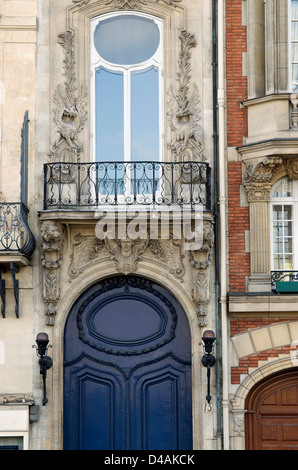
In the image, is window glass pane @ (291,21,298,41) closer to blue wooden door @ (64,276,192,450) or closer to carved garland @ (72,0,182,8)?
carved garland @ (72,0,182,8)

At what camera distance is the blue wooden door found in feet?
56.1

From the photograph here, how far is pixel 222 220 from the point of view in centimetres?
1722

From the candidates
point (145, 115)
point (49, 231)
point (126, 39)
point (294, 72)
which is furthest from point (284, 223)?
point (126, 39)

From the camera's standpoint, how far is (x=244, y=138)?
57.7ft

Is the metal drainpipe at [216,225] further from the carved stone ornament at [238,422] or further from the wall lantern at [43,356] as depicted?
the wall lantern at [43,356]

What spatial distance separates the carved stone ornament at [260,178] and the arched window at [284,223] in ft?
1.02

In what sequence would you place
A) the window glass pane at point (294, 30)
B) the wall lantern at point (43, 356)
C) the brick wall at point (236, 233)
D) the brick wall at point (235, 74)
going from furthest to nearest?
the window glass pane at point (294, 30) → the brick wall at point (235, 74) → the brick wall at point (236, 233) → the wall lantern at point (43, 356)

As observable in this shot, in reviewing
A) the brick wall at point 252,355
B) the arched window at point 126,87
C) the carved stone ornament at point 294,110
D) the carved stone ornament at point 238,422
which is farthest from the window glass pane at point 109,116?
the carved stone ornament at point 238,422

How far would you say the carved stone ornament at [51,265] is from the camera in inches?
669

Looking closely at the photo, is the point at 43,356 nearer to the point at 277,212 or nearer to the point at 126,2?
the point at 277,212

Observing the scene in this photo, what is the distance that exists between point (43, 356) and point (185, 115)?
4.61 metres

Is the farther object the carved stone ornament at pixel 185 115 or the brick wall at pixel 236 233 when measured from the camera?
the carved stone ornament at pixel 185 115

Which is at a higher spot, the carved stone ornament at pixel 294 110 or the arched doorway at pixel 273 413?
the carved stone ornament at pixel 294 110

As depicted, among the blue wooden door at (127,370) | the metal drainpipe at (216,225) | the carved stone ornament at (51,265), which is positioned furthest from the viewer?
the blue wooden door at (127,370)
